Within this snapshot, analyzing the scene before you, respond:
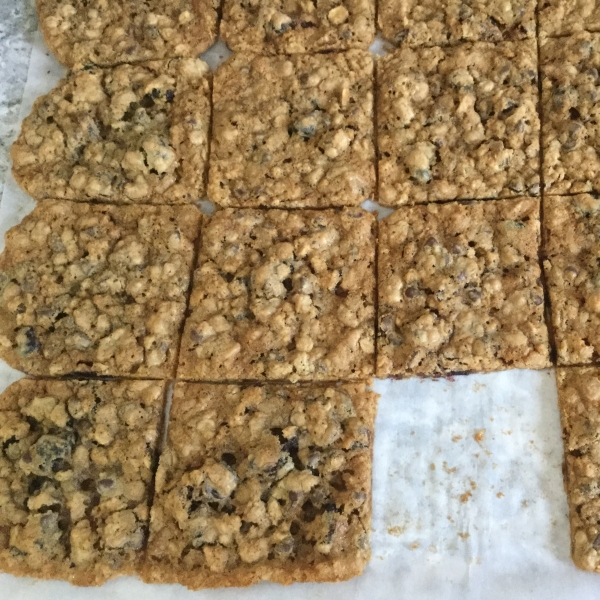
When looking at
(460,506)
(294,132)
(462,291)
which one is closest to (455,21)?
(294,132)

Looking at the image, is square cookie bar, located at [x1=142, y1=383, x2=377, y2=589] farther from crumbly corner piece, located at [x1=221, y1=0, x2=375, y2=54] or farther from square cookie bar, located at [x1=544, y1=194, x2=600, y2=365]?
crumbly corner piece, located at [x1=221, y1=0, x2=375, y2=54]

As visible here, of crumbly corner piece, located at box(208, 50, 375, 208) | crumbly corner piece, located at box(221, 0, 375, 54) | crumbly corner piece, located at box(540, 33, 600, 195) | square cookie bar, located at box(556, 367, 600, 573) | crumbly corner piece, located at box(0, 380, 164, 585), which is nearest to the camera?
square cookie bar, located at box(556, 367, 600, 573)

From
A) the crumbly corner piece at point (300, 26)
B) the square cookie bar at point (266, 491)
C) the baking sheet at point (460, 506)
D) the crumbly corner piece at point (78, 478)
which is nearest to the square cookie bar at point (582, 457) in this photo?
the baking sheet at point (460, 506)

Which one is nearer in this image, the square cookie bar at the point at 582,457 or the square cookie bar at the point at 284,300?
the square cookie bar at the point at 582,457

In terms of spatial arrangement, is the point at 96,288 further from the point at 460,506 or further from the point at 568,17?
the point at 568,17

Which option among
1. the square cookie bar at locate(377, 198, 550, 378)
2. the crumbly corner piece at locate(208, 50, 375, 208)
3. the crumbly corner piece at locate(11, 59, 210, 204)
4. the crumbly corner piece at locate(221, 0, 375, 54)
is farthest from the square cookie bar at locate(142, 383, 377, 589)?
the crumbly corner piece at locate(221, 0, 375, 54)

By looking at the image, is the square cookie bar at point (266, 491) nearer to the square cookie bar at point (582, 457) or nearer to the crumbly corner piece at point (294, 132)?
the square cookie bar at point (582, 457)
